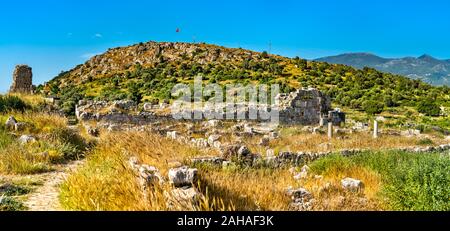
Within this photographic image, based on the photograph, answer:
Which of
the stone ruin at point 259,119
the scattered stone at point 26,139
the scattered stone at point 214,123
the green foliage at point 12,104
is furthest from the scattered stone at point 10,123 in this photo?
the scattered stone at point 214,123

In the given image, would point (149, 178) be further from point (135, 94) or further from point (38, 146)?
point (135, 94)

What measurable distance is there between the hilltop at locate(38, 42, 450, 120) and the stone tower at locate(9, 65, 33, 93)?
401 inches

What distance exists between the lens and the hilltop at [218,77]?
175 feet

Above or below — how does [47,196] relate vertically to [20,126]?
below

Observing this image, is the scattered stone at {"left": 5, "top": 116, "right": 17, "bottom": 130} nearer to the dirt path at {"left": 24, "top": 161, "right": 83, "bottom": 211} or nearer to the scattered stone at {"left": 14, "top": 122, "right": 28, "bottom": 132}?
the scattered stone at {"left": 14, "top": 122, "right": 28, "bottom": 132}

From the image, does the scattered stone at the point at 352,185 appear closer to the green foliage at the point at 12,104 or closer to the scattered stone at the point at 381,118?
the green foliage at the point at 12,104

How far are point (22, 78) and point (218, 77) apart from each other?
34.4m

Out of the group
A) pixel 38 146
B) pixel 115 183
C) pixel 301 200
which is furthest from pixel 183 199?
pixel 38 146

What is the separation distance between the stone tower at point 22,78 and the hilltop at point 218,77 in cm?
1017

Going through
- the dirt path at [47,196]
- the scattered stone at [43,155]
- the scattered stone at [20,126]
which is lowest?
the dirt path at [47,196]

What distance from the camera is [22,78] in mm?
30312

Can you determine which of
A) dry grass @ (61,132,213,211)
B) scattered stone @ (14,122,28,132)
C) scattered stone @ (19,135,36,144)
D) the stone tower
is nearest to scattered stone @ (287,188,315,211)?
dry grass @ (61,132,213,211)

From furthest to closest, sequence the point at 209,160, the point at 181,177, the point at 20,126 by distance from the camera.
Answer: the point at 20,126 < the point at 209,160 < the point at 181,177

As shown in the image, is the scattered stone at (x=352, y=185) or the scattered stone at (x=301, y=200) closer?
the scattered stone at (x=301, y=200)
